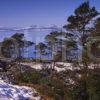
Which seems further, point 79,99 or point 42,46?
point 42,46

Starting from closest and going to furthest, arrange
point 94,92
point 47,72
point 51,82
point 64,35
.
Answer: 1. point 94,92
2. point 51,82
3. point 47,72
4. point 64,35

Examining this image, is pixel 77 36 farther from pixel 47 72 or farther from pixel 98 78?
pixel 98 78

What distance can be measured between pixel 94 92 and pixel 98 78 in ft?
3.22

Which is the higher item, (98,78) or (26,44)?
(26,44)

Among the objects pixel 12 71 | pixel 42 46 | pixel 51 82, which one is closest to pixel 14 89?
pixel 51 82

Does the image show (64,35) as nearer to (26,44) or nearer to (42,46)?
(42,46)

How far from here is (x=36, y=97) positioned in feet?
32.1

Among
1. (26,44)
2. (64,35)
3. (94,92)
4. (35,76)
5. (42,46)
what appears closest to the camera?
(94,92)

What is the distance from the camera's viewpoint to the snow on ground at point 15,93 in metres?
9.18

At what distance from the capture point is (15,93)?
954 centimetres

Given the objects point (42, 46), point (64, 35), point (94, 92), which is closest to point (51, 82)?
point (94, 92)

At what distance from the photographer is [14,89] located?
9.87 metres

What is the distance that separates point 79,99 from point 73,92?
263mm

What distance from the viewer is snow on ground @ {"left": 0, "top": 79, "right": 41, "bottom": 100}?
9180 mm
